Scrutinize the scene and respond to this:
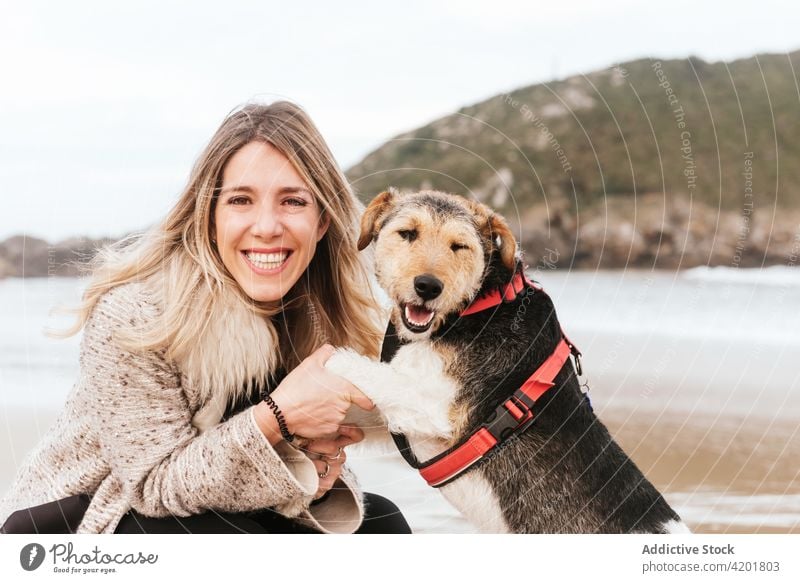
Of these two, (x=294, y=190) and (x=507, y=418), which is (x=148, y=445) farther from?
(x=507, y=418)

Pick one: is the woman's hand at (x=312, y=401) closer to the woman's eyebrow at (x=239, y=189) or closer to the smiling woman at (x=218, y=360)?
the smiling woman at (x=218, y=360)

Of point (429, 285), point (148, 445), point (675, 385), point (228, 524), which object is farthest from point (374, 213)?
point (675, 385)

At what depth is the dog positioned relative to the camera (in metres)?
2.54

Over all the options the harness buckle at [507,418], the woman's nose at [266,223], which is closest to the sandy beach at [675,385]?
the harness buckle at [507,418]

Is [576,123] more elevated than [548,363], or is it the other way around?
[576,123]

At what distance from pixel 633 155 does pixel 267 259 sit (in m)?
1.75

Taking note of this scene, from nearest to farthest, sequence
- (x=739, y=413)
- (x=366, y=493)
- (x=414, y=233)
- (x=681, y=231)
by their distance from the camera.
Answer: (x=414, y=233)
(x=366, y=493)
(x=681, y=231)
(x=739, y=413)

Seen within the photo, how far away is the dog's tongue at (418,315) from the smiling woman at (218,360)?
31cm

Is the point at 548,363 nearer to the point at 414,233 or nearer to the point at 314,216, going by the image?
the point at 414,233

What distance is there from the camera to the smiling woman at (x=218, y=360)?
2.68 meters

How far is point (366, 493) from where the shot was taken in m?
3.37

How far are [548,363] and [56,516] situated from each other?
1.89 metres
